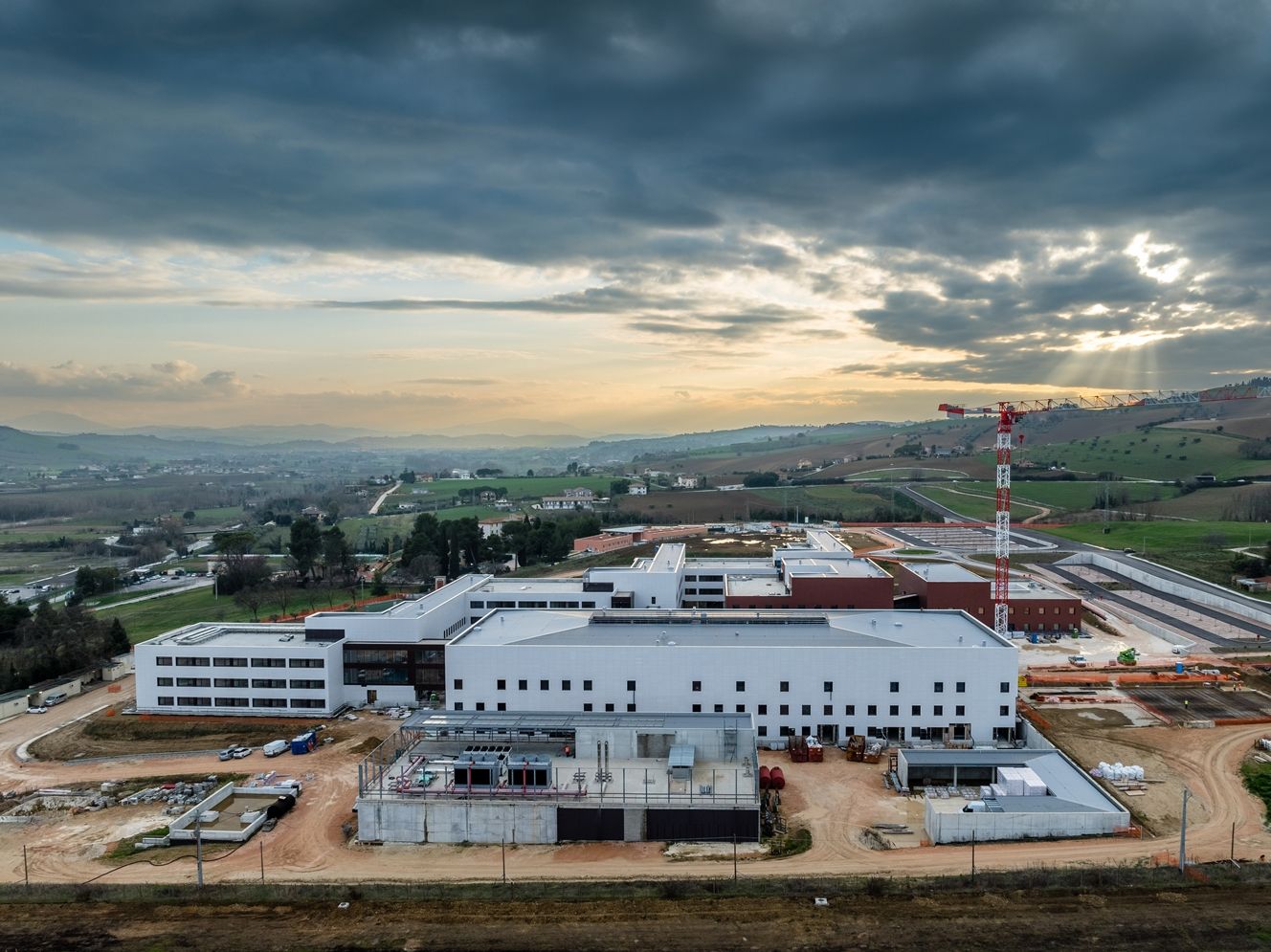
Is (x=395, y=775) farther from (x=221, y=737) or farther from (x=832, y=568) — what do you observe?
(x=832, y=568)

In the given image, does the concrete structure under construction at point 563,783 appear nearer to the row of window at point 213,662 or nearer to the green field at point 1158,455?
the row of window at point 213,662

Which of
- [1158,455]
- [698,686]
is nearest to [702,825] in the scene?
[698,686]

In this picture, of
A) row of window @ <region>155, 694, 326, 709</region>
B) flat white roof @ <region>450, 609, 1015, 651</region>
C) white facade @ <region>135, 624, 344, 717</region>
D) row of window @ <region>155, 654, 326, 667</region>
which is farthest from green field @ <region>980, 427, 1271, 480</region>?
row of window @ <region>155, 654, 326, 667</region>

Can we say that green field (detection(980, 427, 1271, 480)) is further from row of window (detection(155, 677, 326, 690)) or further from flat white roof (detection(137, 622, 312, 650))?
row of window (detection(155, 677, 326, 690))

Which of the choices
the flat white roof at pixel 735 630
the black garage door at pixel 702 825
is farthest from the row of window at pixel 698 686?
the black garage door at pixel 702 825

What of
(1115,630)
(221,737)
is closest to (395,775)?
(221,737)

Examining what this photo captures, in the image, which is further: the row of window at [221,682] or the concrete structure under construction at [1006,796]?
the row of window at [221,682]
